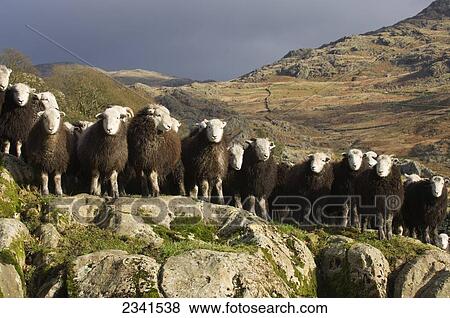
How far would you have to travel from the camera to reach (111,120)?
14.4 m

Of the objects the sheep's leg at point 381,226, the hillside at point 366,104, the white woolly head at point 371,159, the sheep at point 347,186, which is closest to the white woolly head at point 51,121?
the sheep at point 347,186

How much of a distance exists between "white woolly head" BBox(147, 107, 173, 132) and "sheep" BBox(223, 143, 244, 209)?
2714 millimetres

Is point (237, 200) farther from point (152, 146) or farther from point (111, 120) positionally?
point (111, 120)

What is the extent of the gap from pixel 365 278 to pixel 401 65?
185193 mm

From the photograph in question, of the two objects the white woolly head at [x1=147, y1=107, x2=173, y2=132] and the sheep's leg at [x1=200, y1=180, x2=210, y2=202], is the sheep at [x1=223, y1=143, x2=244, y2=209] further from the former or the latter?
the white woolly head at [x1=147, y1=107, x2=173, y2=132]

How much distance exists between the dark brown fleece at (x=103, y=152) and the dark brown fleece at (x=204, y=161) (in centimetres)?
268

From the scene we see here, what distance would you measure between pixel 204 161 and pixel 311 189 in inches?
161

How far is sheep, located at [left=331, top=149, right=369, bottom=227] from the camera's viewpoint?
701 inches

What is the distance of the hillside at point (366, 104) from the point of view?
3615 inches

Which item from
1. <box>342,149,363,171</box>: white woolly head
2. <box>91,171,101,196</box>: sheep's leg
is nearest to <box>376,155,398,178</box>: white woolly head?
<box>342,149,363,171</box>: white woolly head

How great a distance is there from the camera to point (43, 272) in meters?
10.2

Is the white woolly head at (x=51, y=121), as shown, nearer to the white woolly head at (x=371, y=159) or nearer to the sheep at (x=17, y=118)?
the sheep at (x=17, y=118)
